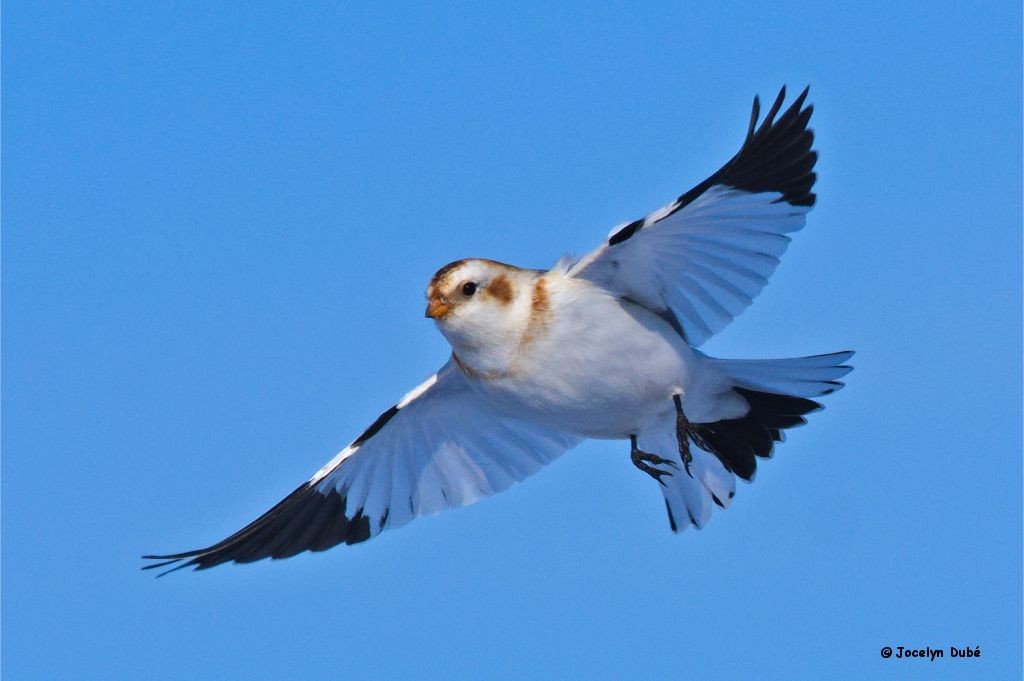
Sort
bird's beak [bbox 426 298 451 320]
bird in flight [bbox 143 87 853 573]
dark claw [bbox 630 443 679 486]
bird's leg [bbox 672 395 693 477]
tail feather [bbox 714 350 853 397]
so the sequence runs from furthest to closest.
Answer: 1. dark claw [bbox 630 443 679 486]
2. tail feather [bbox 714 350 853 397]
3. bird's leg [bbox 672 395 693 477]
4. bird's beak [bbox 426 298 451 320]
5. bird in flight [bbox 143 87 853 573]

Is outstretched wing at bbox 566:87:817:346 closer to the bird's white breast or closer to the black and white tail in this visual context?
the bird's white breast

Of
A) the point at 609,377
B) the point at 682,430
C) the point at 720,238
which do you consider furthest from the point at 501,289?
the point at 682,430

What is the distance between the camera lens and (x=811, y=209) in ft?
32.2

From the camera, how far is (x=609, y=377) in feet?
34.2

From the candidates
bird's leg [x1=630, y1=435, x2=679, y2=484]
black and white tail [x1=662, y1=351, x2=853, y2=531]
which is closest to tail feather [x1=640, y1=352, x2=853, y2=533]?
black and white tail [x1=662, y1=351, x2=853, y2=531]

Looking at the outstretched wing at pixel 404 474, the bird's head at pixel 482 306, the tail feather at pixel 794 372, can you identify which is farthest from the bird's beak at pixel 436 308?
the tail feather at pixel 794 372

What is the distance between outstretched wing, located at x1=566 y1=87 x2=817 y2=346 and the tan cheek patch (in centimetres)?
50

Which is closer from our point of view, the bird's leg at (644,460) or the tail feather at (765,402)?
the tail feather at (765,402)

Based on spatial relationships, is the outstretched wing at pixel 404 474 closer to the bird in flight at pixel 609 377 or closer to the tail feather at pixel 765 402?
the bird in flight at pixel 609 377

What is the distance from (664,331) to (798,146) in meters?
1.79

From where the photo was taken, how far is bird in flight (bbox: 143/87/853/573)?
9961mm

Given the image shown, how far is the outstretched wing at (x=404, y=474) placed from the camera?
1211 cm

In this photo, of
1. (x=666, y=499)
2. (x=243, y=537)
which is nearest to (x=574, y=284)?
(x=666, y=499)

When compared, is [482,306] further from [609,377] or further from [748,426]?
[748,426]
